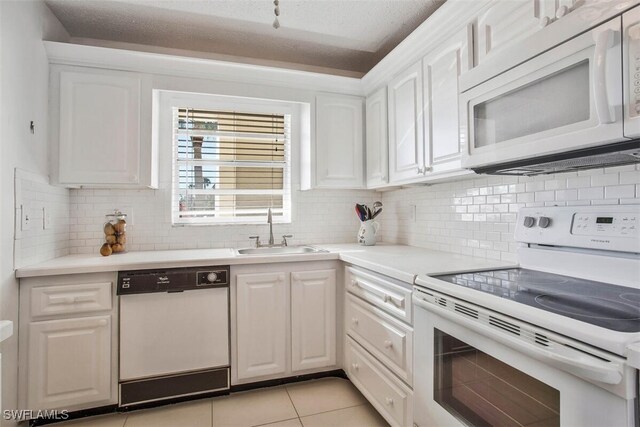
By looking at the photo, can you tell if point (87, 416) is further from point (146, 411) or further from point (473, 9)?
point (473, 9)

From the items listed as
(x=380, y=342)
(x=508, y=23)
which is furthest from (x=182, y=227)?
(x=508, y=23)

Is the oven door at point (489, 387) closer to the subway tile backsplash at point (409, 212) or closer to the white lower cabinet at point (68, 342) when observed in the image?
the subway tile backsplash at point (409, 212)

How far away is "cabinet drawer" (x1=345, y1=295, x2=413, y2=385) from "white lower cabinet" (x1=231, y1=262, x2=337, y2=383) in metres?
0.20

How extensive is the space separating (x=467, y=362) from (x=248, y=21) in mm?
2427

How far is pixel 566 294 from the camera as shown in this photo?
1185mm

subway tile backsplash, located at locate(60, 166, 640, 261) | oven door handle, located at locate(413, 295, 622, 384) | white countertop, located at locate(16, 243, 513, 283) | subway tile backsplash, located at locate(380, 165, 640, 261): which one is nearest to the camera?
oven door handle, located at locate(413, 295, 622, 384)

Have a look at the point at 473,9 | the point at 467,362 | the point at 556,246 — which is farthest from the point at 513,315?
the point at 473,9

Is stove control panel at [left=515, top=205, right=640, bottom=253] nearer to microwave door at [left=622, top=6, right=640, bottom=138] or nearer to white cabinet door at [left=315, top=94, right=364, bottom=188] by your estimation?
microwave door at [left=622, top=6, right=640, bottom=138]

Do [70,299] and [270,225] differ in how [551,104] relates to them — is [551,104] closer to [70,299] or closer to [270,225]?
[270,225]

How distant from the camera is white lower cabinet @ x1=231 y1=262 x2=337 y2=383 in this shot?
86.4 inches

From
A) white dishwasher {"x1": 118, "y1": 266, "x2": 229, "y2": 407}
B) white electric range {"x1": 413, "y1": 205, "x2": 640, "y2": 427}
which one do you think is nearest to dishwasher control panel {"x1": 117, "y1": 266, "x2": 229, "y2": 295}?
white dishwasher {"x1": 118, "y1": 266, "x2": 229, "y2": 407}

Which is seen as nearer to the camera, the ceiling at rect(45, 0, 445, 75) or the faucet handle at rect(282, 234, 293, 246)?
the ceiling at rect(45, 0, 445, 75)

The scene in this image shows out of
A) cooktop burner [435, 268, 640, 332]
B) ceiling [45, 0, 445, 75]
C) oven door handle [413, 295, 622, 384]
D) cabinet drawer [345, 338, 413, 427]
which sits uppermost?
ceiling [45, 0, 445, 75]

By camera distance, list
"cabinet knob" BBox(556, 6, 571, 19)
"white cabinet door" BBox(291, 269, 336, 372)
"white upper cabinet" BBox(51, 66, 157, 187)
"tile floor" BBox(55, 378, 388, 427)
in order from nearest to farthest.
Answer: "cabinet knob" BBox(556, 6, 571, 19) → "tile floor" BBox(55, 378, 388, 427) → "white upper cabinet" BBox(51, 66, 157, 187) → "white cabinet door" BBox(291, 269, 336, 372)
